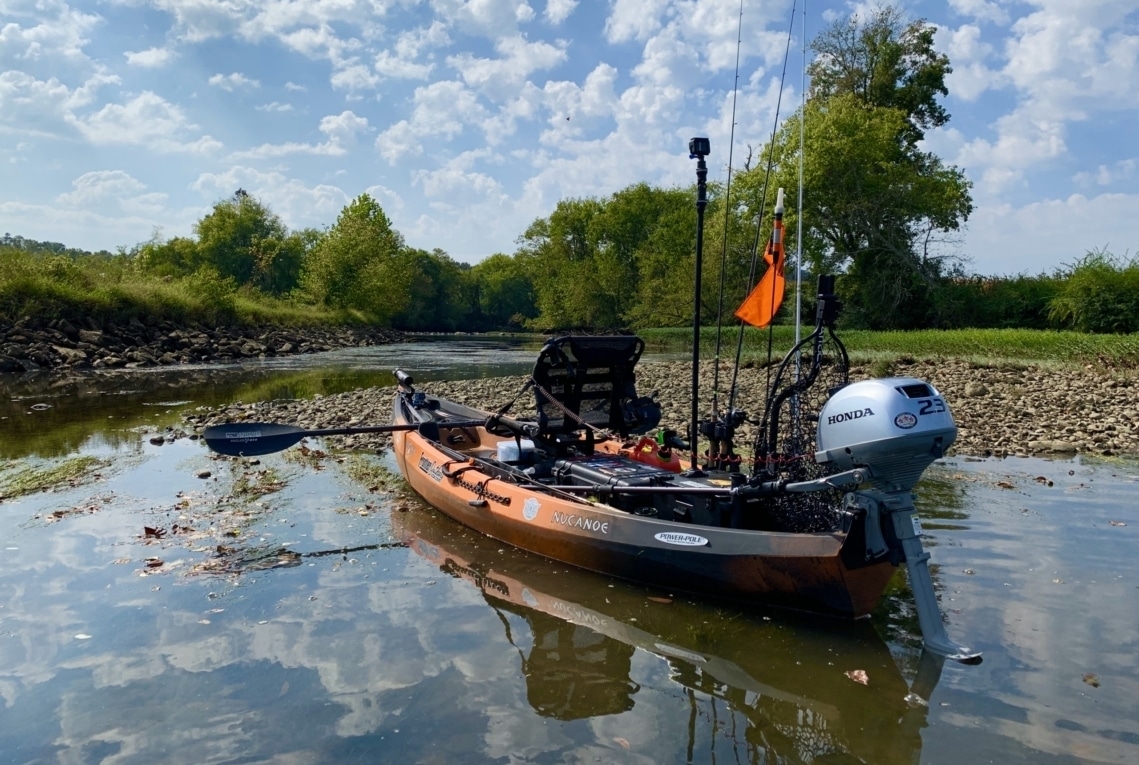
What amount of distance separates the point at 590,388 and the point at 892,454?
3955mm

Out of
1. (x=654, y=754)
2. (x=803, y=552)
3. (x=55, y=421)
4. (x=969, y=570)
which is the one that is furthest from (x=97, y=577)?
(x=55, y=421)

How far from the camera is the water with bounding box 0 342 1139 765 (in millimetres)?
4445

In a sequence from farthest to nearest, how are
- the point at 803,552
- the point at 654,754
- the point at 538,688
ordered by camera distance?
the point at 803,552, the point at 538,688, the point at 654,754

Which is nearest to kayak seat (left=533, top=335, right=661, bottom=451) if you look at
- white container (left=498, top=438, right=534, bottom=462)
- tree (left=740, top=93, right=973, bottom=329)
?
white container (left=498, top=438, right=534, bottom=462)

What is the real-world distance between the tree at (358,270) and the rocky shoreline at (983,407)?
39.4 meters

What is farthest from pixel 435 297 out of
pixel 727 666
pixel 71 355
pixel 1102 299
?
pixel 727 666

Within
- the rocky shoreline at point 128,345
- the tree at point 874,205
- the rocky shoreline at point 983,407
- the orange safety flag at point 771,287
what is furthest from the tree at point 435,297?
the orange safety flag at point 771,287

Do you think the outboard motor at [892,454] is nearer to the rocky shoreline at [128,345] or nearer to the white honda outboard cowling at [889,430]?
the white honda outboard cowling at [889,430]

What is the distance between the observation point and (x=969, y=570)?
22.5 feet

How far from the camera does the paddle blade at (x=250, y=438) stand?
8.48 metres

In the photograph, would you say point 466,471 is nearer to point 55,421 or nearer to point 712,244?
point 55,421

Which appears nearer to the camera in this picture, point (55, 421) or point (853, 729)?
point (853, 729)

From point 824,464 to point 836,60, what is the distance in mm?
42626

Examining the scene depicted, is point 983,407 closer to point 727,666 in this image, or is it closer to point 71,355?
point 727,666
